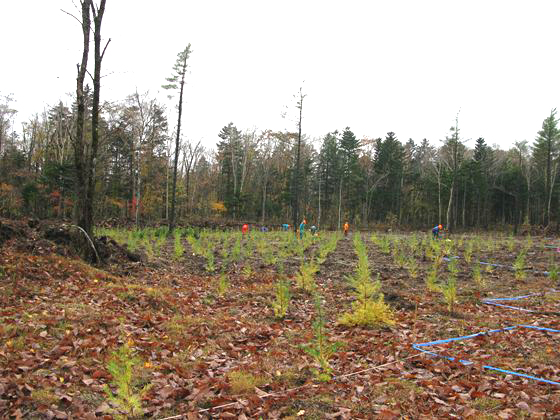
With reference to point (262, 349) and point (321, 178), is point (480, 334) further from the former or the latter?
point (321, 178)

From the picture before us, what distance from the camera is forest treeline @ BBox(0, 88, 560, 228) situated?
35.6 meters

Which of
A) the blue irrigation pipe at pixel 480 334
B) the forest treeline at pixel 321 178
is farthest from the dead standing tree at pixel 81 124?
the forest treeline at pixel 321 178

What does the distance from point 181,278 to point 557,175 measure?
52.5m

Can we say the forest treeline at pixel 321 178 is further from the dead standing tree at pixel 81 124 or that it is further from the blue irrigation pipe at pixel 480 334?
the blue irrigation pipe at pixel 480 334

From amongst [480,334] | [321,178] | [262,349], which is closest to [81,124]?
[262,349]

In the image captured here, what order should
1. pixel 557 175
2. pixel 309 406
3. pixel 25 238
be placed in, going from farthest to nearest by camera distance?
pixel 557 175
pixel 25 238
pixel 309 406

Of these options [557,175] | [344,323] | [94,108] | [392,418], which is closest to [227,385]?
[392,418]

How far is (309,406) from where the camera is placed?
321 centimetres

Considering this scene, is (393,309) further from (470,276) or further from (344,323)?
(470,276)

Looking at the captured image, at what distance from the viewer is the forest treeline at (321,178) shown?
35.6 metres

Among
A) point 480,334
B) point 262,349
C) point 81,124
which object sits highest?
point 81,124

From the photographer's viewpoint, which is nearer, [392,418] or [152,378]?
[392,418]

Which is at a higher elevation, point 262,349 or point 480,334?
point 480,334

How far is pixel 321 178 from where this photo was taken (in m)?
45.4
